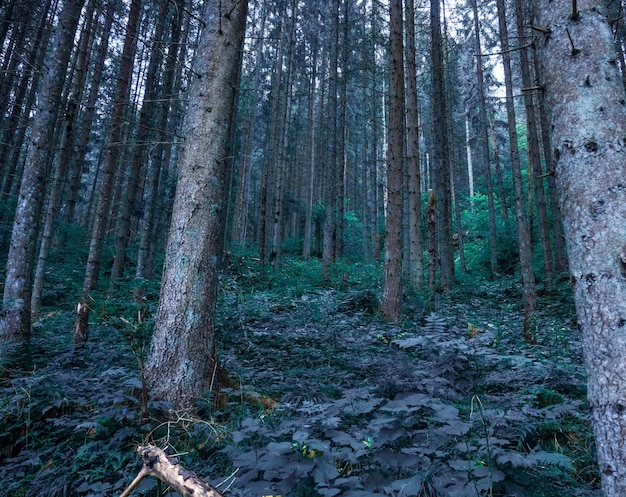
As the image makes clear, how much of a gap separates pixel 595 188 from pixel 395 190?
666 cm

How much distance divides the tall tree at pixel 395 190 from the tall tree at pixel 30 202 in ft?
21.2

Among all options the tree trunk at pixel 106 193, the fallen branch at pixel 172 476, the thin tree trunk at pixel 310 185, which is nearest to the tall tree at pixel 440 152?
the thin tree trunk at pixel 310 185

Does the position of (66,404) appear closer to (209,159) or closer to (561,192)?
(209,159)

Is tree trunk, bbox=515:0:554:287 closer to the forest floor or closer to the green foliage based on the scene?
the green foliage

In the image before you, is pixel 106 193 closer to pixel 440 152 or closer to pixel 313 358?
pixel 313 358

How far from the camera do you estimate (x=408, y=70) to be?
1149 cm

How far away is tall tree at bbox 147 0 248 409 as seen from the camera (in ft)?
12.5

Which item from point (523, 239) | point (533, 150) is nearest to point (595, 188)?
point (523, 239)

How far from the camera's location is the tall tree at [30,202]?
5.48m

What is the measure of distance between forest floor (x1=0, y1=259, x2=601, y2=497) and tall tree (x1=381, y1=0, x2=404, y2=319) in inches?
51.1

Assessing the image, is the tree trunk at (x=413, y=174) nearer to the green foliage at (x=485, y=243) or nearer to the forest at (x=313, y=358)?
the forest at (x=313, y=358)

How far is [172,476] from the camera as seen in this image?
1.74 m

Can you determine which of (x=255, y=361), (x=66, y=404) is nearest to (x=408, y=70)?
(x=255, y=361)

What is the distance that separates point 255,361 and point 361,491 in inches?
145
